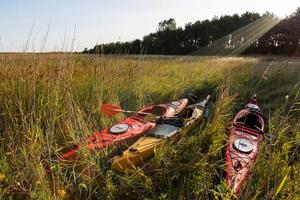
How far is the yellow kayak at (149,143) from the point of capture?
3.99m

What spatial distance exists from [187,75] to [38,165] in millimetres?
8043

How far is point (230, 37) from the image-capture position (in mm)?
61094

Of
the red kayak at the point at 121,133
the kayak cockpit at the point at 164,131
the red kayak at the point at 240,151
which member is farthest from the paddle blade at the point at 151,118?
the red kayak at the point at 240,151

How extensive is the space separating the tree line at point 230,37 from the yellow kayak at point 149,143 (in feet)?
97.2

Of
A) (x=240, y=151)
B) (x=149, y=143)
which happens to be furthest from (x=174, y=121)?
(x=240, y=151)

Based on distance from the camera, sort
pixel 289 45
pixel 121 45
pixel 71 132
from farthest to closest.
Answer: pixel 289 45
pixel 121 45
pixel 71 132

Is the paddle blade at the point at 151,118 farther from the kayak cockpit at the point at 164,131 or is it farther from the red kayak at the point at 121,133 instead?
the kayak cockpit at the point at 164,131

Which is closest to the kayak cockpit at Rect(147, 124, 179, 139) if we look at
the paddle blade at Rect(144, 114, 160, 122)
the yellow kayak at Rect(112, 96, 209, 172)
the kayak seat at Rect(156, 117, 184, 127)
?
the yellow kayak at Rect(112, 96, 209, 172)

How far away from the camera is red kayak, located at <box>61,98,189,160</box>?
4.21 meters

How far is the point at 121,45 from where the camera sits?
327 inches

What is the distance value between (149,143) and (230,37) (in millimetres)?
59232

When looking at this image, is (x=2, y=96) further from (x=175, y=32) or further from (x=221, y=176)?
(x=175, y=32)

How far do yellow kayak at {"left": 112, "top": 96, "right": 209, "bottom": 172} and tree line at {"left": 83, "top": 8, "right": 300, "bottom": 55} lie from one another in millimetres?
29634

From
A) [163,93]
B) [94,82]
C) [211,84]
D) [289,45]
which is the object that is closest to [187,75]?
[211,84]
